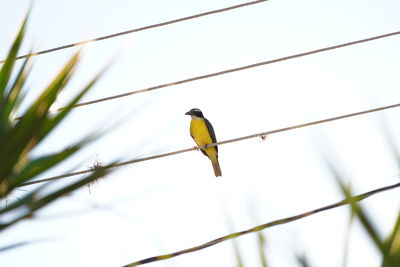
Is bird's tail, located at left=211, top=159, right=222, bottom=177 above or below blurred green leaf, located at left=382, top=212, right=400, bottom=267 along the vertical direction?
above

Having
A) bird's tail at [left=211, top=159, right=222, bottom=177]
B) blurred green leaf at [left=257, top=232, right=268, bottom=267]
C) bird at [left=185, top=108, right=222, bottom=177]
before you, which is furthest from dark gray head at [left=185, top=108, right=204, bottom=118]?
blurred green leaf at [left=257, top=232, right=268, bottom=267]

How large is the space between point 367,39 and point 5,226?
348 cm

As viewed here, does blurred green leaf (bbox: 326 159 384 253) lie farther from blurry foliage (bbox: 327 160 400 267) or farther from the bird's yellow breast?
the bird's yellow breast

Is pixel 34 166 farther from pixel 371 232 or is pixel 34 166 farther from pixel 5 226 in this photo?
pixel 371 232

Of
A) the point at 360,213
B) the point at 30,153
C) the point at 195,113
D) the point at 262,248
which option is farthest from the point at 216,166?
the point at 360,213

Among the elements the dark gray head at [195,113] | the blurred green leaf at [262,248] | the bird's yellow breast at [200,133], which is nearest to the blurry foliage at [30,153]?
the blurred green leaf at [262,248]

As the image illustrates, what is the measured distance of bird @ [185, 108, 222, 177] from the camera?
33.2ft

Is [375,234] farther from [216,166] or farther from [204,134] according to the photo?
[216,166]

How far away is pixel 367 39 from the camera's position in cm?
405

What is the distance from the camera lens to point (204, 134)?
1014 cm

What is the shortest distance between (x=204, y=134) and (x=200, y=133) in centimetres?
9

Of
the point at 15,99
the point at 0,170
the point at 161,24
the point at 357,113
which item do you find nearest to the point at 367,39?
the point at 357,113

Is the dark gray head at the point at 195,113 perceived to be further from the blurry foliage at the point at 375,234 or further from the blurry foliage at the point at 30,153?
the blurry foliage at the point at 375,234

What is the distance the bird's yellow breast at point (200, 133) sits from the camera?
1009 centimetres
